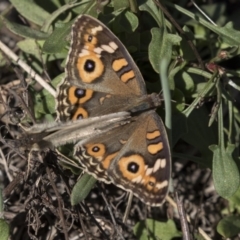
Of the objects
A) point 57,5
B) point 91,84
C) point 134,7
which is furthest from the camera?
point 57,5

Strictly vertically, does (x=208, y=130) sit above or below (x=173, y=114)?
below

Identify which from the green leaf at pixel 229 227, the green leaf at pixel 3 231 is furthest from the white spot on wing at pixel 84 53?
the green leaf at pixel 229 227

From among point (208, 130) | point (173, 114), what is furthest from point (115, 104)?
point (208, 130)

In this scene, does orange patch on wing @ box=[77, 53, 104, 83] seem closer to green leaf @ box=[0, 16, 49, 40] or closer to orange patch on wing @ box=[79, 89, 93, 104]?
orange patch on wing @ box=[79, 89, 93, 104]

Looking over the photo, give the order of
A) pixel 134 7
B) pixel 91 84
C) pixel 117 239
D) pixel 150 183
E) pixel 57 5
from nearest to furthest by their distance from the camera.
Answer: pixel 150 183, pixel 91 84, pixel 134 7, pixel 117 239, pixel 57 5

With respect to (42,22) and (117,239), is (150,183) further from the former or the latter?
(42,22)

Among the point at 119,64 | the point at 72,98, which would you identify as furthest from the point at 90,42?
the point at 72,98

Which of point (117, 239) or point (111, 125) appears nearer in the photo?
point (111, 125)
